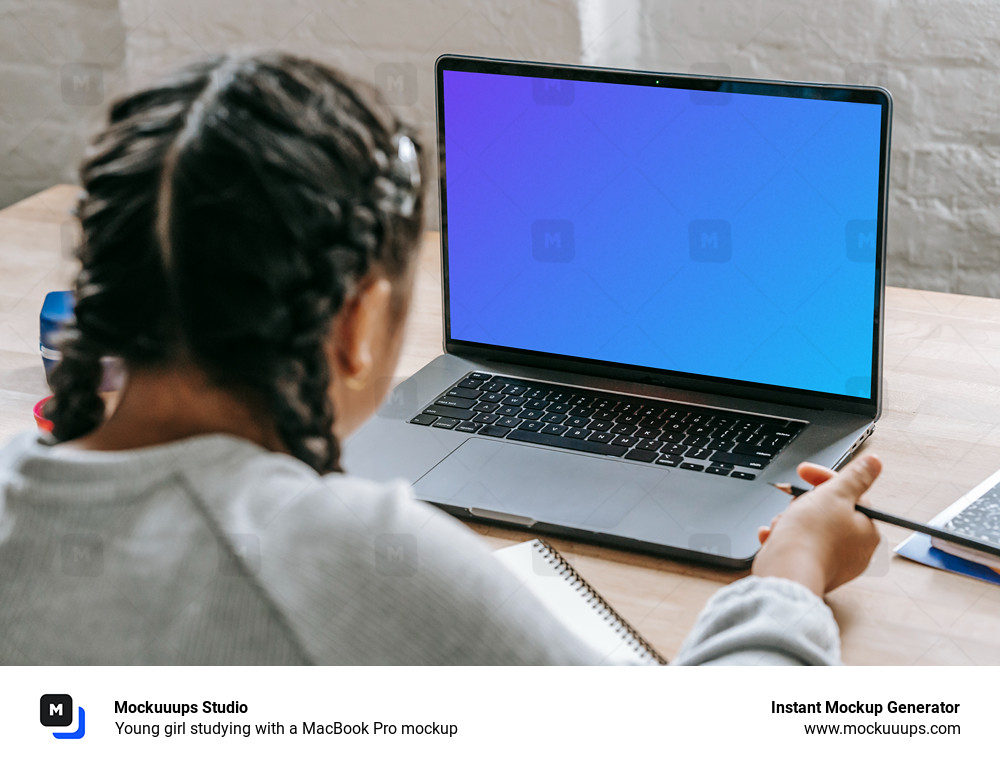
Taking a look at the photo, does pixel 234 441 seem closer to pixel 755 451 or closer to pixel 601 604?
pixel 601 604

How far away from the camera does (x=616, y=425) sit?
0.87 meters

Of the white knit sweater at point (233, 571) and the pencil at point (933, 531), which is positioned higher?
the white knit sweater at point (233, 571)

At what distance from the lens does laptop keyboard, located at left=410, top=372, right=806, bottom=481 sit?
2.71ft

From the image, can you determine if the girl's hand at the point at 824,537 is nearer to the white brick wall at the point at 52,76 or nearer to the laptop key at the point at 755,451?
the laptop key at the point at 755,451

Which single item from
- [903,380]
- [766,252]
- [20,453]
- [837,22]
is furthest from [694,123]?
[837,22]

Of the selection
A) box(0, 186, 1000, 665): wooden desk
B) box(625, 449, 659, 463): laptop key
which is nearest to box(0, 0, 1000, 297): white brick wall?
box(0, 186, 1000, 665): wooden desk

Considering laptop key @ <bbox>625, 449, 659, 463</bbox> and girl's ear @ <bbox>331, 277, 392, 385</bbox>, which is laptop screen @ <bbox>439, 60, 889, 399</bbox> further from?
girl's ear @ <bbox>331, 277, 392, 385</bbox>

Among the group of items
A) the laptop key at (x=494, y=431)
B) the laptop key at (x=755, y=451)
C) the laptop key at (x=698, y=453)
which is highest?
the laptop key at (x=755, y=451)

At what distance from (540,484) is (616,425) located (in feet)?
0.32

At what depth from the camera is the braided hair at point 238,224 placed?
0.51 metres

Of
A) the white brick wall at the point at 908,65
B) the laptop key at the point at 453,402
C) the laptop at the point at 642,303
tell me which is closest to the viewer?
the laptop at the point at 642,303

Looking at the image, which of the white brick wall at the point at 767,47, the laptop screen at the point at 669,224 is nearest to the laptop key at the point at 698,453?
the laptop screen at the point at 669,224
